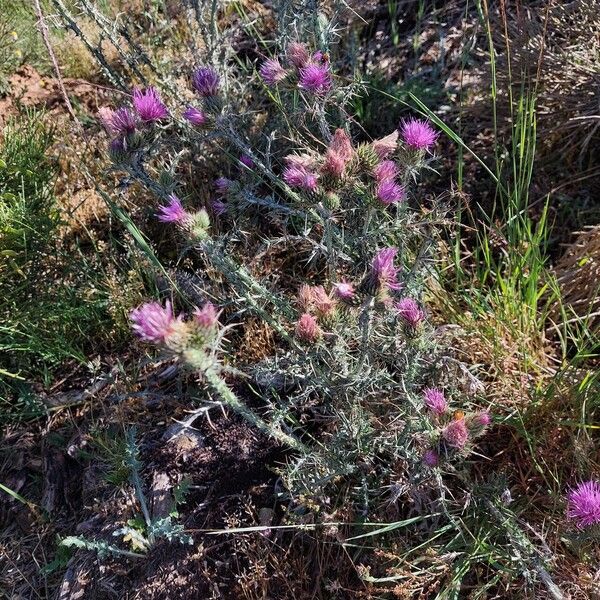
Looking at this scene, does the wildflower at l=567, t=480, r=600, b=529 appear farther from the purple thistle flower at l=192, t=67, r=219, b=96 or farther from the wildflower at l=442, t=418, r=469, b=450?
the purple thistle flower at l=192, t=67, r=219, b=96

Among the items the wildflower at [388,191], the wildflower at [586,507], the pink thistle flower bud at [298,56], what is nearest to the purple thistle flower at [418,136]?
the wildflower at [388,191]

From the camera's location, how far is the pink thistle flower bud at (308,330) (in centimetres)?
175

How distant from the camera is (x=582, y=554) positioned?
71.6 inches

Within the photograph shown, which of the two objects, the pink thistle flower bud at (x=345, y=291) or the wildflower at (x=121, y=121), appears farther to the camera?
the wildflower at (x=121, y=121)

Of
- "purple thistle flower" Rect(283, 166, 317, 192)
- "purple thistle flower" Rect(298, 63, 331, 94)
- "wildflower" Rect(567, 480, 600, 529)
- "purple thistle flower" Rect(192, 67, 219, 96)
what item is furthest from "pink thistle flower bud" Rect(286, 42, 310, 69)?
"wildflower" Rect(567, 480, 600, 529)

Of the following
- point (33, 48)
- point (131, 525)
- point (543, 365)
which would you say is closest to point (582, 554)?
point (543, 365)

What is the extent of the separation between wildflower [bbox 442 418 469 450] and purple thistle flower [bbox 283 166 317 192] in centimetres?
72

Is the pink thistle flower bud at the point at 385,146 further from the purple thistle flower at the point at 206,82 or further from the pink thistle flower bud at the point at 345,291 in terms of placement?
the purple thistle flower at the point at 206,82

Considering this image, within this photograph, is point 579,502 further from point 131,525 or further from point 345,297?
point 131,525

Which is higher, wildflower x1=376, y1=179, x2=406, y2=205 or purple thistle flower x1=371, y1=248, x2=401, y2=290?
wildflower x1=376, y1=179, x2=406, y2=205

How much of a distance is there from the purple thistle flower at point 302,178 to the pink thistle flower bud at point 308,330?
0.36 m

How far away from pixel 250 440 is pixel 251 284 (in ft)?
2.23

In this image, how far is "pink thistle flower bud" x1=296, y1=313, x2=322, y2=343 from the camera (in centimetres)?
175

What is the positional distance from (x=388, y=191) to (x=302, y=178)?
241 mm
